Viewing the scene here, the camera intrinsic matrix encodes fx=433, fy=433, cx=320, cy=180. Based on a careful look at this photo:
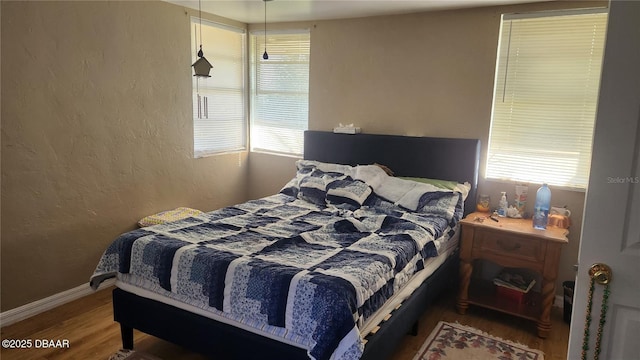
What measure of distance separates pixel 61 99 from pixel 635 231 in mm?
3327

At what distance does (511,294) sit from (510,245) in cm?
39

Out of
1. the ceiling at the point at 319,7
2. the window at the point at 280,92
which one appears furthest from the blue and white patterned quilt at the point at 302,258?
the ceiling at the point at 319,7

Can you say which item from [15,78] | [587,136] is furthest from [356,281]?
[15,78]

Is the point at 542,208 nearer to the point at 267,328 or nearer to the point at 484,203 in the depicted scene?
the point at 484,203

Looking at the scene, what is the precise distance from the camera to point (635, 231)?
137cm

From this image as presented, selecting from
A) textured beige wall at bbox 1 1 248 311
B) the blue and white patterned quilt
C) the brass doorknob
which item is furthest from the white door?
textured beige wall at bbox 1 1 248 311

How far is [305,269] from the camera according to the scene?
2.17m

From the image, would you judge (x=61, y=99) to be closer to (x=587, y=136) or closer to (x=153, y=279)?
(x=153, y=279)

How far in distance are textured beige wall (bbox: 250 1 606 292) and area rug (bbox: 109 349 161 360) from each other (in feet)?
8.66

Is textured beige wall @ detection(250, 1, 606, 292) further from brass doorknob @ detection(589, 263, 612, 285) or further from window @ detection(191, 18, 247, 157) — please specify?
brass doorknob @ detection(589, 263, 612, 285)

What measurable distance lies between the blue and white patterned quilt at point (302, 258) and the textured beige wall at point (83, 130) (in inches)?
30.3

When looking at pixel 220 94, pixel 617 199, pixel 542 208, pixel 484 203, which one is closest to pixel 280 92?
pixel 220 94

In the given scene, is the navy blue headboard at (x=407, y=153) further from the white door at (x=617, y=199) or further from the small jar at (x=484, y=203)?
the white door at (x=617, y=199)

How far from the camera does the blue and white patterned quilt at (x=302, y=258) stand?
6.58ft
